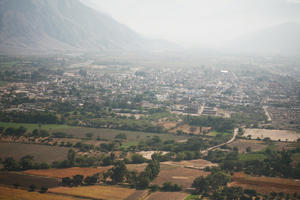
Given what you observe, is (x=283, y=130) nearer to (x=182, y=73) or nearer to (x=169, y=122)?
(x=169, y=122)

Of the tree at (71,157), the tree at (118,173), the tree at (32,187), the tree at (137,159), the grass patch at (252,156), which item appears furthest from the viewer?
the grass patch at (252,156)

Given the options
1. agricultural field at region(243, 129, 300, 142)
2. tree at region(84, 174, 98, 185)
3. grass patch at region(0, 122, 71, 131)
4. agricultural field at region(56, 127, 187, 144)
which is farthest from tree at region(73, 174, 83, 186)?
agricultural field at region(243, 129, 300, 142)

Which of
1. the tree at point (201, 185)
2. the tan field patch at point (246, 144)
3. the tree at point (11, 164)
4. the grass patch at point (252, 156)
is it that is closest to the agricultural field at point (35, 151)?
the tree at point (11, 164)

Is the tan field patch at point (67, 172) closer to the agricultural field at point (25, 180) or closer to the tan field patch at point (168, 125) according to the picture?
the agricultural field at point (25, 180)

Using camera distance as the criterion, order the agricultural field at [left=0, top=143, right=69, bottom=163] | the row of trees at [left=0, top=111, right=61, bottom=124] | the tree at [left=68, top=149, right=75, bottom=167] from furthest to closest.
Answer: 1. the row of trees at [left=0, top=111, right=61, bottom=124]
2. the agricultural field at [left=0, top=143, right=69, bottom=163]
3. the tree at [left=68, top=149, right=75, bottom=167]

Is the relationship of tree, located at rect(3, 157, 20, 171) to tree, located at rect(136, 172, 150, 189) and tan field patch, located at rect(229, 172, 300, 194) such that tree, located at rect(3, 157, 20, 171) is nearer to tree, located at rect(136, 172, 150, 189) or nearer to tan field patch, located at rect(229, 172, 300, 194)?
tree, located at rect(136, 172, 150, 189)
